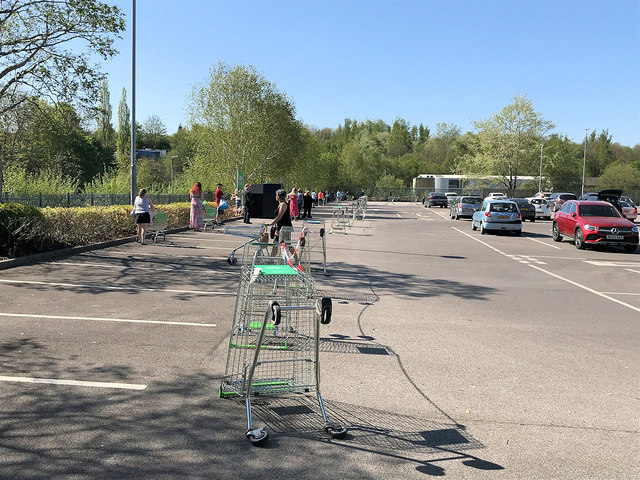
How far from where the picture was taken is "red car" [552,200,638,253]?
17594 millimetres

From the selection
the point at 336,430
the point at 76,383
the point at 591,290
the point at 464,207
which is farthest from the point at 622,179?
the point at 76,383

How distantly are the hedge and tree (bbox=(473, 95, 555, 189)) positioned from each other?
2441 inches

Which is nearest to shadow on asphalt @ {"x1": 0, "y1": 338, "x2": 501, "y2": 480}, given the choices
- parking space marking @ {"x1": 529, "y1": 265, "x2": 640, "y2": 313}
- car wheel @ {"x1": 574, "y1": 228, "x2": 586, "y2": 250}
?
parking space marking @ {"x1": 529, "y1": 265, "x2": 640, "y2": 313}

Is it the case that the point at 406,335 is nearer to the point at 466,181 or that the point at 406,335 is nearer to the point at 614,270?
the point at 614,270

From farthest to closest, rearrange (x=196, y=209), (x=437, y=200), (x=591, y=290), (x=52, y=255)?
(x=437, y=200) < (x=196, y=209) < (x=52, y=255) < (x=591, y=290)

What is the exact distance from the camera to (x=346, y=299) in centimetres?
892

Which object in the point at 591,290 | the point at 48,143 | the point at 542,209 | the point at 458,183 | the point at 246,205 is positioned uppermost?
the point at 48,143

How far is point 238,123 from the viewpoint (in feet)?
137

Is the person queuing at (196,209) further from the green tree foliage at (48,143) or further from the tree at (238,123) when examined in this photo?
the tree at (238,123)

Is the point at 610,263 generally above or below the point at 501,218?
below

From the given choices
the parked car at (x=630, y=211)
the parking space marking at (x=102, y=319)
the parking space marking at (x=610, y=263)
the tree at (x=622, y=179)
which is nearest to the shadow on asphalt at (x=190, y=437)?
the parking space marking at (x=102, y=319)

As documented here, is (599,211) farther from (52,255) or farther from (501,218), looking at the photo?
(52,255)

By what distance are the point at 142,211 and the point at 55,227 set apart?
2.61 m

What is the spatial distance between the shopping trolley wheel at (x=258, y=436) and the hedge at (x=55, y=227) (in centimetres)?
1011
